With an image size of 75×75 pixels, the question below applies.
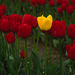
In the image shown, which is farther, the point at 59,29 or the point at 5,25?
the point at 5,25

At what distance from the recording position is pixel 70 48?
4.13ft

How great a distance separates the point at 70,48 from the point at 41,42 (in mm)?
2086

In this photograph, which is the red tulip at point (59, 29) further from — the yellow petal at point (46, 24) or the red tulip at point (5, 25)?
the red tulip at point (5, 25)

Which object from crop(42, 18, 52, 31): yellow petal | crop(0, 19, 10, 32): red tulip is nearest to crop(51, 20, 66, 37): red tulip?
crop(42, 18, 52, 31): yellow petal

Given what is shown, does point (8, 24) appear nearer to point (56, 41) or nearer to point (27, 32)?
point (27, 32)

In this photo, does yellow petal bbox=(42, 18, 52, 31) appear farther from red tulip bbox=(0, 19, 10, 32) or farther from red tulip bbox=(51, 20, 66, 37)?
red tulip bbox=(0, 19, 10, 32)

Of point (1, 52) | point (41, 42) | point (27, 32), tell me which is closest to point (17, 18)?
point (27, 32)

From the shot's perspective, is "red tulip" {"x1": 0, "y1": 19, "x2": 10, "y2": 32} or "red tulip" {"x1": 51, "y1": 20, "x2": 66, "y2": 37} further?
"red tulip" {"x1": 0, "y1": 19, "x2": 10, "y2": 32}

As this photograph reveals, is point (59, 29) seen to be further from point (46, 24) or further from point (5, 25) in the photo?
point (5, 25)

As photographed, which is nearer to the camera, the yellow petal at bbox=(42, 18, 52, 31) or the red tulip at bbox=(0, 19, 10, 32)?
the yellow petal at bbox=(42, 18, 52, 31)

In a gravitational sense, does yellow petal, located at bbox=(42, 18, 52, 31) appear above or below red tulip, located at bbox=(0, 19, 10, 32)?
above

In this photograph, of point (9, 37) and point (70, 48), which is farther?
point (9, 37)

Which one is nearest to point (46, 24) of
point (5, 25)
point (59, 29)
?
point (59, 29)

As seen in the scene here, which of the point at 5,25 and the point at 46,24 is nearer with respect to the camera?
the point at 46,24
